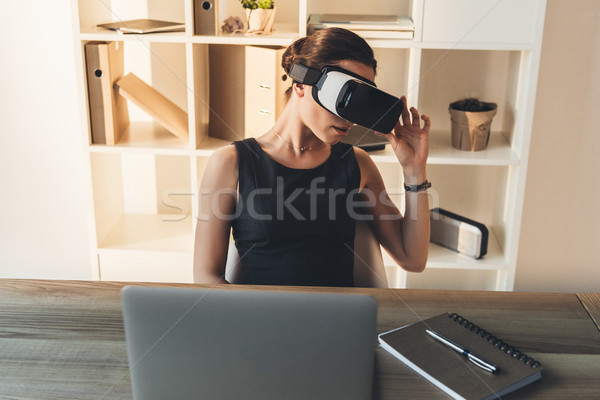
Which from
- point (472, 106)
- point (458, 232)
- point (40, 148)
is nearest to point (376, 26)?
point (472, 106)

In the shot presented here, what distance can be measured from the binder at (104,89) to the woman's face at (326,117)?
0.97 meters

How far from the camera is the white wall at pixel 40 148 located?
256cm

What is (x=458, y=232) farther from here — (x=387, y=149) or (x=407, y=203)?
(x=407, y=203)

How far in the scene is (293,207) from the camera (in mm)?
1552

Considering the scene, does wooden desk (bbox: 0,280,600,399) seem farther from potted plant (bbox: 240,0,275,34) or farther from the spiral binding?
potted plant (bbox: 240,0,275,34)

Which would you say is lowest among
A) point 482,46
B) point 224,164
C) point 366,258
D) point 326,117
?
point 366,258

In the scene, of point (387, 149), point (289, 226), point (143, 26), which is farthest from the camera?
point (387, 149)

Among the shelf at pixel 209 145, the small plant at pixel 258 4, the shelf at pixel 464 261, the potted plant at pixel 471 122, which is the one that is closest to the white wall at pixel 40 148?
the shelf at pixel 209 145

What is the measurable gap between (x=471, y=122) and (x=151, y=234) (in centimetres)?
129

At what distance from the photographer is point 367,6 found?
2416 mm

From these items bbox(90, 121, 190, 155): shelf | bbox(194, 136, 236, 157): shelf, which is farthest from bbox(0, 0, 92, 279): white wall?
bbox(194, 136, 236, 157): shelf

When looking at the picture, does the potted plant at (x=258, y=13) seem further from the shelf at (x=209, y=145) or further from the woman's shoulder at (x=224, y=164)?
the woman's shoulder at (x=224, y=164)

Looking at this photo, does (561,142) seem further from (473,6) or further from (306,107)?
(306,107)

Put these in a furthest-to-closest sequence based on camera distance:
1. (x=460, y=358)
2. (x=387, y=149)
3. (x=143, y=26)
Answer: (x=387, y=149) < (x=143, y=26) < (x=460, y=358)
